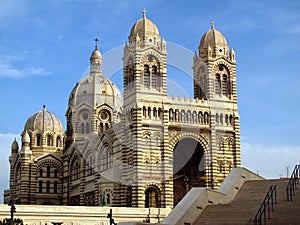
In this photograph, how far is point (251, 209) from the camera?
65.8 ft

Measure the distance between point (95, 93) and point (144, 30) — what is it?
19.7 metres

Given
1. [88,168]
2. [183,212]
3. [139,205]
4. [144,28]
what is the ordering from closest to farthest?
1. [183,212]
2. [139,205]
3. [144,28]
4. [88,168]

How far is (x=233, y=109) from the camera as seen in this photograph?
173 feet

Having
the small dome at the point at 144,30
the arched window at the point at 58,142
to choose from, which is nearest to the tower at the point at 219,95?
the small dome at the point at 144,30

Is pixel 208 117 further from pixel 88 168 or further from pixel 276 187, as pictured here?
pixel 276 187

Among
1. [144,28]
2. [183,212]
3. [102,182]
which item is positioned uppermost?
[144,28]

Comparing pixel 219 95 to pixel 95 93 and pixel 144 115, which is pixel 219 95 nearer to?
pixel 144 115

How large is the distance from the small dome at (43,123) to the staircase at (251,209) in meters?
49.6

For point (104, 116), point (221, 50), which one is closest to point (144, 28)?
point (221, 50)

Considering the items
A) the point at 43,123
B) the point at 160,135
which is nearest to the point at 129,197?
the point at 160,135

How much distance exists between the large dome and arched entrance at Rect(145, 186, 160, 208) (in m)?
21.7

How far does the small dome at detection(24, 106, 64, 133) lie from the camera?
70.2 m

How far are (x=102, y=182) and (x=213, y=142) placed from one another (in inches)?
439

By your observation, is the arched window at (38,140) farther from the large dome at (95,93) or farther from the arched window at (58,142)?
the large dome at (95,93)
